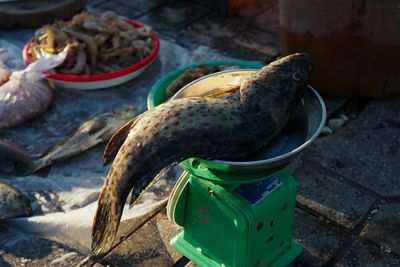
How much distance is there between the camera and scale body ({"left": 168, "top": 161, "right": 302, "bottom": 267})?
2928mm

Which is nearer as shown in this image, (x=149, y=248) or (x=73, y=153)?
(x=149, y=248)

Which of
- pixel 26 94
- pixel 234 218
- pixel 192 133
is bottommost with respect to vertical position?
pixel 26 94

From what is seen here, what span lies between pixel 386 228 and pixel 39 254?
7.34 feet

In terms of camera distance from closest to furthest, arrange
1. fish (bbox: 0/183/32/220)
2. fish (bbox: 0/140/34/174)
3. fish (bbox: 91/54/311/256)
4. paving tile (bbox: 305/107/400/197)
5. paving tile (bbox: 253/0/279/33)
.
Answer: fish (bbox: 91/54/311/256) < fish (bbox: 0/183/32/220) < paving tile (bbox: 305/107/400/197) < fish (bbox: 0/140/34/174) < paving tile (bbox: 253/0/279/33)

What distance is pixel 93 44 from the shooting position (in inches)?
200

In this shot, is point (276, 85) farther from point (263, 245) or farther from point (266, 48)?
point (266, 48)

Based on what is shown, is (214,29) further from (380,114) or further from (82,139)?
(82,139)

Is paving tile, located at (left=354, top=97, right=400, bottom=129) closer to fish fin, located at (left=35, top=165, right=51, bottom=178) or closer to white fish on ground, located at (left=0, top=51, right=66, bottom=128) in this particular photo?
fish fin, located at (left=35, top=165, right=51, bottom=178)

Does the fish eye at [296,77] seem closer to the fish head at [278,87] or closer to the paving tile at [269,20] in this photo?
the fish head at [278,87]

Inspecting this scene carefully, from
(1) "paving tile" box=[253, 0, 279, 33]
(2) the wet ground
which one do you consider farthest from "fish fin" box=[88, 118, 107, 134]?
(1) "paving tile" box=[253, 0, 279, 33]

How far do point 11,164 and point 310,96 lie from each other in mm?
2352

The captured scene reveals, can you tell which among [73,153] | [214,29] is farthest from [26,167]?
[214,29]

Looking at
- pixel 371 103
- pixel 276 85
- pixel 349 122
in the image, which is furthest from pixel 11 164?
pixel 371 103

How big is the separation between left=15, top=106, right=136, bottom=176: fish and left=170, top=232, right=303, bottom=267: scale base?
3.97 feet
